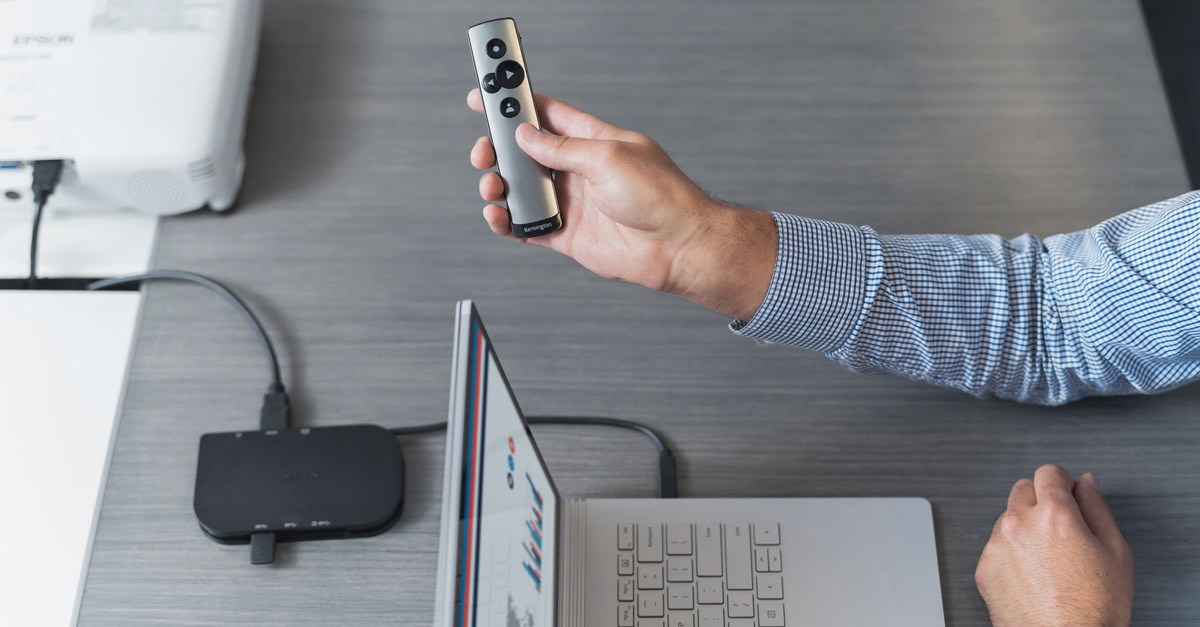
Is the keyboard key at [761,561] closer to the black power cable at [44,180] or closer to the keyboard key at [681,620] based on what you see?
the keyboard key at [681,620]

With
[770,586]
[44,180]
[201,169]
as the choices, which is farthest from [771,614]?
[44,180]

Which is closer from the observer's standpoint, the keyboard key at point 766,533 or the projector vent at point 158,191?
the keyboard key at point 766,533

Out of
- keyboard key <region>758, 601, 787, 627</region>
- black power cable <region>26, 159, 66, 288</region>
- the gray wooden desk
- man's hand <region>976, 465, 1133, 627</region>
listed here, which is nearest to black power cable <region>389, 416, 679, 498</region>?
the gray wooden desk

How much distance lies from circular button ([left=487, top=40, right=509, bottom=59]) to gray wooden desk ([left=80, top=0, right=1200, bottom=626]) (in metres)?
0.15

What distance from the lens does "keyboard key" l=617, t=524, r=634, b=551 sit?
2.31 feet

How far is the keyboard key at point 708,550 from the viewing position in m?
0.70

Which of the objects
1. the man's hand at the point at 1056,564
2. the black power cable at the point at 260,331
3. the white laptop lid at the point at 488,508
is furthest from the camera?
the black power cable at the point at 260,331

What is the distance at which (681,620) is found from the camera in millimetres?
681

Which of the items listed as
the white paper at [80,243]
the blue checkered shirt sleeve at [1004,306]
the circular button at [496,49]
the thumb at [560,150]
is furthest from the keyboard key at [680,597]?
the white paper at [80,243]

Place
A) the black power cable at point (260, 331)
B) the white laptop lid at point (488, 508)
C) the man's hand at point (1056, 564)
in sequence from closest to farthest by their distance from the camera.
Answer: the white laptop lid at point (488, 508)
the man's hand at point (1056, 564)
the black power cable at point (260, 331)

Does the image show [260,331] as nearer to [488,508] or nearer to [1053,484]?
[488,508]

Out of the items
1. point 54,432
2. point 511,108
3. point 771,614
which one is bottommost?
point 771,614

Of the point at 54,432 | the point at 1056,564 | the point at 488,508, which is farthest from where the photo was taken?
the point at 54,432

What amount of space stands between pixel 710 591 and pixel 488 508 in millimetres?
249
